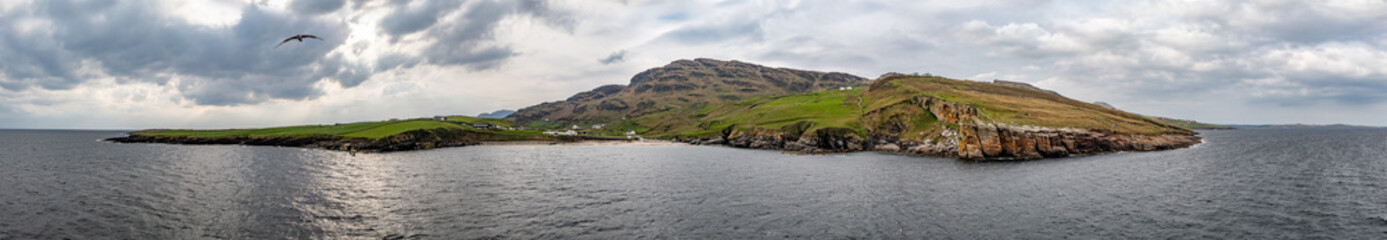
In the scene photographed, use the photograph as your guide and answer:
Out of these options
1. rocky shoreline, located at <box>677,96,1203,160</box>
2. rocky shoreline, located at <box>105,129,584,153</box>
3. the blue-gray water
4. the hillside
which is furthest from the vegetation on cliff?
rocky shoreline, located at <box>677,96,1203,160</box>

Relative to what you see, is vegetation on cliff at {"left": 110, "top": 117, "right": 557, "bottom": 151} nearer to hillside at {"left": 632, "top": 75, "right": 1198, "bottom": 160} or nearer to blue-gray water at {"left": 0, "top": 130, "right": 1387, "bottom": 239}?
blue-gray water at {"left": 0, "top": 130, "right": 1387, "bottom": 239}

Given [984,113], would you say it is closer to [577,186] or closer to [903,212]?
[903,212]

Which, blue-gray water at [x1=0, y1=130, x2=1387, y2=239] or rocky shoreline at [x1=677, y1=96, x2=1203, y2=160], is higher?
rocky shoreline at [x1=677, y1=96, x2=1203, y2=160]

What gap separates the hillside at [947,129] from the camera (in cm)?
8831

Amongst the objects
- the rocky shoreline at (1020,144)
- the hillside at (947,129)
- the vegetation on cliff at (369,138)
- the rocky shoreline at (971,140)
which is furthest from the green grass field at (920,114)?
the vegetation on cliff at (369,138)

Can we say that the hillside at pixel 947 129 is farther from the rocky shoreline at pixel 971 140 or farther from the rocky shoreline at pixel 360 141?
the rocky shoreline at pixel 360 141

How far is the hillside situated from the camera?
8831 centimetres

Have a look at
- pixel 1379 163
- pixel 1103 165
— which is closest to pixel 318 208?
pixel 1103 165

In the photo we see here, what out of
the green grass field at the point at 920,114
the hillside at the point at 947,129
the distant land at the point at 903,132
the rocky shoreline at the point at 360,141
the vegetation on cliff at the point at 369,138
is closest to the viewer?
the hillside at the point at 947,129

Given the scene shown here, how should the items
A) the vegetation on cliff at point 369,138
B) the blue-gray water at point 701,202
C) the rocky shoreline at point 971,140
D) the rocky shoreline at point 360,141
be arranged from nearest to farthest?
the blue-gray water at point 701,202 < the rocky shoreline at point 971,140 < the rocky shoreline at point 360,141 < the vegetation on cliff at point 369,138

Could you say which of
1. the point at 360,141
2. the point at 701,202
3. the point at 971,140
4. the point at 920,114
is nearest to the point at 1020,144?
the point at 971,140

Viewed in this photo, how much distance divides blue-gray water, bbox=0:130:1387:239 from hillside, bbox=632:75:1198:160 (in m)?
19.1

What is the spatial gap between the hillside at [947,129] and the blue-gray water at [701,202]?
1905 centimetres

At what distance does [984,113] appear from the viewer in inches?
3868
